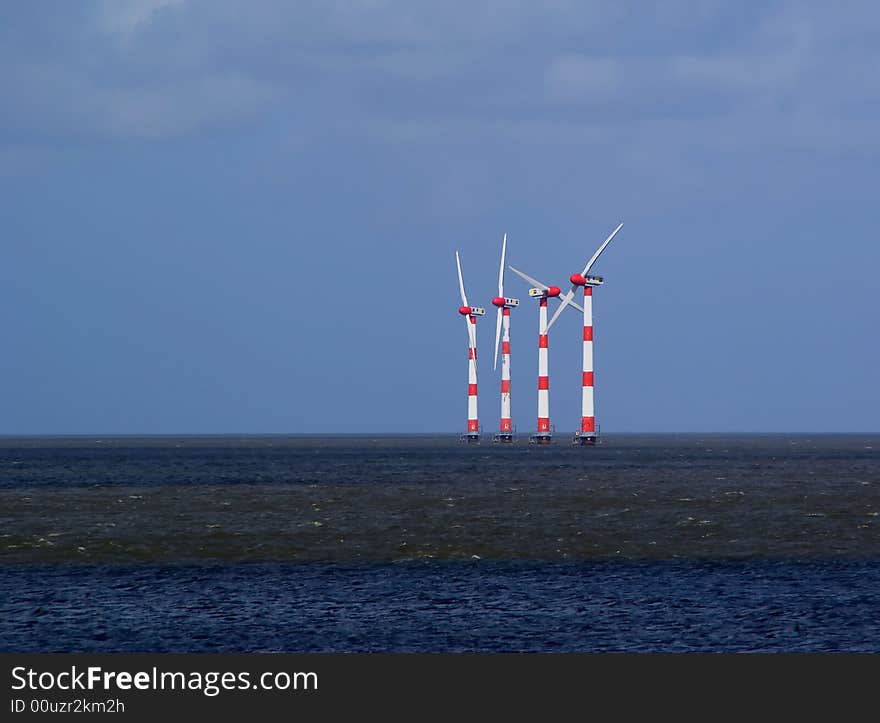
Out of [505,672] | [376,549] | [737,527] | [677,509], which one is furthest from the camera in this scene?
[677,509]

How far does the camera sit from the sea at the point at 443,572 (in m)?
40.0

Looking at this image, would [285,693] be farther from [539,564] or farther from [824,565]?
[824,565]

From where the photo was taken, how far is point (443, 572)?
5638 centimetres

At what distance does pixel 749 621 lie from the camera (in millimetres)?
42375

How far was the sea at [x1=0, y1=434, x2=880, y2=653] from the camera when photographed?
1575 inches

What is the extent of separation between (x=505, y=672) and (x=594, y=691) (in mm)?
3089

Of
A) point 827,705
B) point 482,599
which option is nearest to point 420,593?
point 482,599

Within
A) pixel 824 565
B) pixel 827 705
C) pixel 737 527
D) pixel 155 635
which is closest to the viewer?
pixel 827 705

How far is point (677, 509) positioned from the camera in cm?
9456

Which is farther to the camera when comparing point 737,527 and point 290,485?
point 290,485

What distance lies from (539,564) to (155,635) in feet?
75.2

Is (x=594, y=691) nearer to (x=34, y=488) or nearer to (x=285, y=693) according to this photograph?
(x=285, y=693)

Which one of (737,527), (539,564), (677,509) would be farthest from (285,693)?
(677,509)

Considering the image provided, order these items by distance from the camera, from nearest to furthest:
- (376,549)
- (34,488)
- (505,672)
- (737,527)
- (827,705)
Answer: (827,705) → (505,672) → (376,549) → (737,527) → (34,488)
